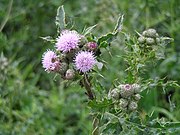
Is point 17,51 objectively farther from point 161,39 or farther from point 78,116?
point 161,39

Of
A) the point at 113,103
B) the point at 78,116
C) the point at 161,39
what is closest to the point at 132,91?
the point at 113,103

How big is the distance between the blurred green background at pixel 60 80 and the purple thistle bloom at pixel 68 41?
0.84 meters

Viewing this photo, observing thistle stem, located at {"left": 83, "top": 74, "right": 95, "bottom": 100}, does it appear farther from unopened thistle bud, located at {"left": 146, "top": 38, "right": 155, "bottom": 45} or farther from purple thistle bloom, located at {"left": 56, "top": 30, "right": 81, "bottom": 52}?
unopened thistle bud, located at {"left": 146, "top": 38, "right": 155, "bottom": 45}

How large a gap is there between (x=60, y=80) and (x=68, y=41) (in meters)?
1.89

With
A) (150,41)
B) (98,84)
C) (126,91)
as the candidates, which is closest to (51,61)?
(98,84)

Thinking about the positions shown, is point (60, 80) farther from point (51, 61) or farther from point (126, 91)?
point (126, 91)

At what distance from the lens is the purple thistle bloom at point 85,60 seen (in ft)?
6.57

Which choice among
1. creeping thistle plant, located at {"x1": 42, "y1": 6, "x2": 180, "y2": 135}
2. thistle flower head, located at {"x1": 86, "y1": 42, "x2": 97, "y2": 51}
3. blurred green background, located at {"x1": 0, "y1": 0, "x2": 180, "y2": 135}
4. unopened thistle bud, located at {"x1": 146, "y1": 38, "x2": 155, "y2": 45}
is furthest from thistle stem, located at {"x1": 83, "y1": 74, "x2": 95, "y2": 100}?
blurred green background, located at {"x1": 0, "y1": 0, "x2": 180, "y2": 135}

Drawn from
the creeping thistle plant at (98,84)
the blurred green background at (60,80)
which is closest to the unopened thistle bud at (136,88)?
the creeping thistle plant at (98,84)

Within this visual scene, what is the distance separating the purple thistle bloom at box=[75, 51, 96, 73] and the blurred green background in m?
0.96

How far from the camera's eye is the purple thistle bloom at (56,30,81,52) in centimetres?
→ 206

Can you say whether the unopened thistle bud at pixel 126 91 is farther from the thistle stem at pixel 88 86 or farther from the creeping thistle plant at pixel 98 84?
the thistle stem at pixel 88 86

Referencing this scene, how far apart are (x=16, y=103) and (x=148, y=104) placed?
0.89 meters

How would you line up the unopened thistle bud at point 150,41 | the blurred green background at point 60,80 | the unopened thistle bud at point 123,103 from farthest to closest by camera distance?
1. the blurred green background at point 60,80
2. the unopened thistle bud at point 150,41
3. the unopened thistle bud at point 123,103
